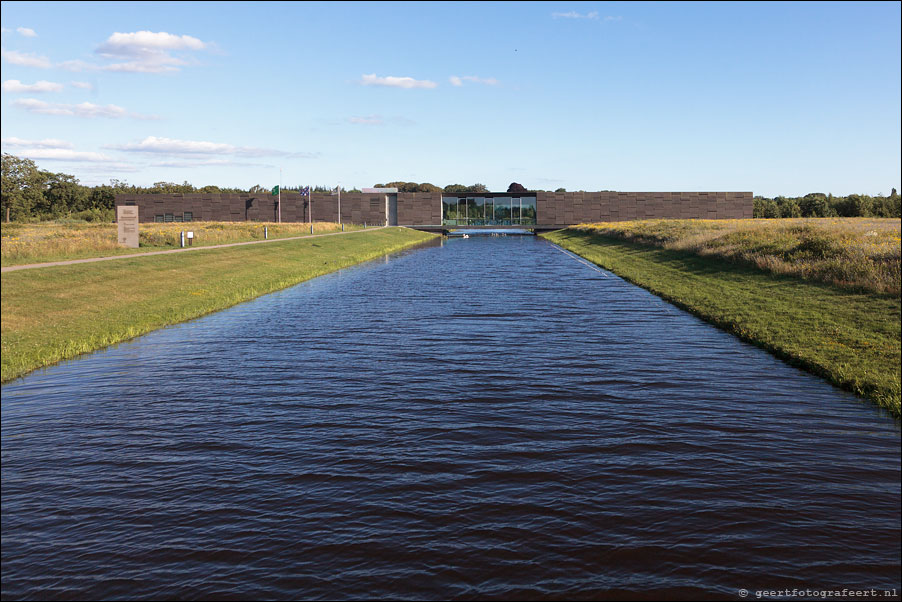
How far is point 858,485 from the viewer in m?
7.98

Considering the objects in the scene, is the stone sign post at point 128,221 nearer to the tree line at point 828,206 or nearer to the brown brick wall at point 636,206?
the brown brick wall at point 636,206

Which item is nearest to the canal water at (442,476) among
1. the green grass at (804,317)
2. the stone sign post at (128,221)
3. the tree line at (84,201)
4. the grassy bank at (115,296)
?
the green grass at (804,317)

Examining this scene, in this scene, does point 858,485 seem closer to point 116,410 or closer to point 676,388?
point 676,388

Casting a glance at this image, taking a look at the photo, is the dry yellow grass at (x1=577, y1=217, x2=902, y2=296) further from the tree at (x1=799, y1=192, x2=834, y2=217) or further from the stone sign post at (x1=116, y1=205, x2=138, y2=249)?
the tree at (x1=799, y1=192, x2=834, y2=217)

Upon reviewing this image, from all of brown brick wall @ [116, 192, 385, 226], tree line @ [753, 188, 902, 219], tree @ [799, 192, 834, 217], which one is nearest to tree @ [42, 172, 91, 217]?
brown brick wall @ [116, 192, 385, 226]

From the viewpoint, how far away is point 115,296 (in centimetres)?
2231

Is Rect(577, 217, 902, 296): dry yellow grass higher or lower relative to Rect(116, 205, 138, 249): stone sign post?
lower

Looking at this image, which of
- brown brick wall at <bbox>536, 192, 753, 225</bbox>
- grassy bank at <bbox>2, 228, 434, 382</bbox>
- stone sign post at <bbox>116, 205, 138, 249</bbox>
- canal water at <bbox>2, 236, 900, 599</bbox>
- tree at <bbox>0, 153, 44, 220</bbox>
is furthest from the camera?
brown brick wall at <bbox>536, 192, 753, 225</bbox>

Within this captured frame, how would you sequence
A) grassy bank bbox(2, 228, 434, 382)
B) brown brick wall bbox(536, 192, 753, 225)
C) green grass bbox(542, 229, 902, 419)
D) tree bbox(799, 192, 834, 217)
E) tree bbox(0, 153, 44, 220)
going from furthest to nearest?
1. tree bbox(799, 192, 834, 217)
2. brown brick wall bbox(536, 192, 753, 225)
3. tree bbox(0, 153, 44, 220)
4. grassy bank bbox(2, 228, 434, 382)
5. green grass bbox(542, 229, 902, 419)

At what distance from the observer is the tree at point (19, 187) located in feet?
324

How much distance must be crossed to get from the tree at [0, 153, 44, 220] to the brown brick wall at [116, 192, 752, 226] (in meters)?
24.1

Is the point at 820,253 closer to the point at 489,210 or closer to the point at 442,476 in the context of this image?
the point at 442,476

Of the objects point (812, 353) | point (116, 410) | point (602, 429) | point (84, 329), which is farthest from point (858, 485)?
point (84, 329)

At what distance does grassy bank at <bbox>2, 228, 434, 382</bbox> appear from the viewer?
1572 cm
